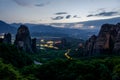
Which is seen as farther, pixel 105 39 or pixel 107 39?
pixel 105 39

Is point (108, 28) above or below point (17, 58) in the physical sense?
above

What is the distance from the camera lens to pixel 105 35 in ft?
543

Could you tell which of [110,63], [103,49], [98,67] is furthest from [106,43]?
[98,67]

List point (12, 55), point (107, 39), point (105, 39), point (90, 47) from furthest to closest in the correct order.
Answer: point (90, 47) → point (105, 39) → point (107, 39) → point (12, 55)

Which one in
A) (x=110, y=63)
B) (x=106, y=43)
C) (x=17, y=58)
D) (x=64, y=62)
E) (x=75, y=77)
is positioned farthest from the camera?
(x=106, y=43)

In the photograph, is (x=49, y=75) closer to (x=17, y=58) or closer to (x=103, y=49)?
(x=17, y=58)

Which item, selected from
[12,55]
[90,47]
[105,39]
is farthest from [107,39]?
[12,55]

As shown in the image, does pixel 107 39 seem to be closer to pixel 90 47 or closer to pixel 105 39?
pixel 105 39

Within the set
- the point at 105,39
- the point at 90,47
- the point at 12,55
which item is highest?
the point at 105,39

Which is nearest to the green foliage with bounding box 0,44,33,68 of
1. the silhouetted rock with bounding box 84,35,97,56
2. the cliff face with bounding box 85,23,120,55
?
the cliff face with bounding box 85,23,120,55

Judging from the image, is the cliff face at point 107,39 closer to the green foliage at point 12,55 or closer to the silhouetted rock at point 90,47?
the silhouetted rock at point 90,47

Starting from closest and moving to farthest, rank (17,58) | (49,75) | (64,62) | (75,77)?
(75,77) → (49,75) → (64,62) → (17,58)

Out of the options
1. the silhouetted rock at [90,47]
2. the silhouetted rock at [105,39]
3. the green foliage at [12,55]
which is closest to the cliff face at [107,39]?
the silhouetted rock at [105,39]

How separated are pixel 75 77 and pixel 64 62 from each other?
1158 centimetres
